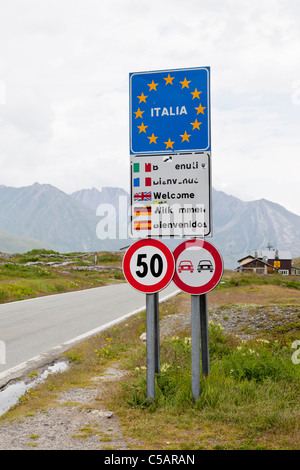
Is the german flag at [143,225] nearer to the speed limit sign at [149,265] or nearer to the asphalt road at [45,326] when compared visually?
the speed limit sign at [149,265]

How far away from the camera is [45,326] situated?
12781mm

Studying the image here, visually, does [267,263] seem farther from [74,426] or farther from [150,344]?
[74,426]

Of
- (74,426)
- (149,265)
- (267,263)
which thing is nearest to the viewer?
(74,426)

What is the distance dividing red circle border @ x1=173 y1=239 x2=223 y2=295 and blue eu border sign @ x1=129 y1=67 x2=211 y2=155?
1.10 m

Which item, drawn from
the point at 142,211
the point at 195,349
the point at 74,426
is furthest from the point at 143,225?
the point at 74,426

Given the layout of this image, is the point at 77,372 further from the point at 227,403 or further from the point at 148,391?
the point at 227,403

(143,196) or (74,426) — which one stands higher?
(143,196)

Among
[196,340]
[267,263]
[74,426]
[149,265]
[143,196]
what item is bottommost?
[267,263]

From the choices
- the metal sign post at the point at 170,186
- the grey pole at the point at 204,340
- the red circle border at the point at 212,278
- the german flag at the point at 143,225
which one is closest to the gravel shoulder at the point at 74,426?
the metal sign post at the point at 170,186

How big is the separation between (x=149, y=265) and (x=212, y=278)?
729 mm

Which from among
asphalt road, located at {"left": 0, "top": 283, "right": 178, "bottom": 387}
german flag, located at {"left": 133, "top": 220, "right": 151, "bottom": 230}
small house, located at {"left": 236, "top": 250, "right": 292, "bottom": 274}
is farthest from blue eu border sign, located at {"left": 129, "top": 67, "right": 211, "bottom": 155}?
small house, located at {"left": 236, "top": 250, "right": 292, "bottom": 274}

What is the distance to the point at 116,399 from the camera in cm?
529

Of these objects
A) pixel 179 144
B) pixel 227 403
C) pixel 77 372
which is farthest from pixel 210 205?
pixel 77 372

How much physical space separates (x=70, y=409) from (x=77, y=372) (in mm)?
1933
